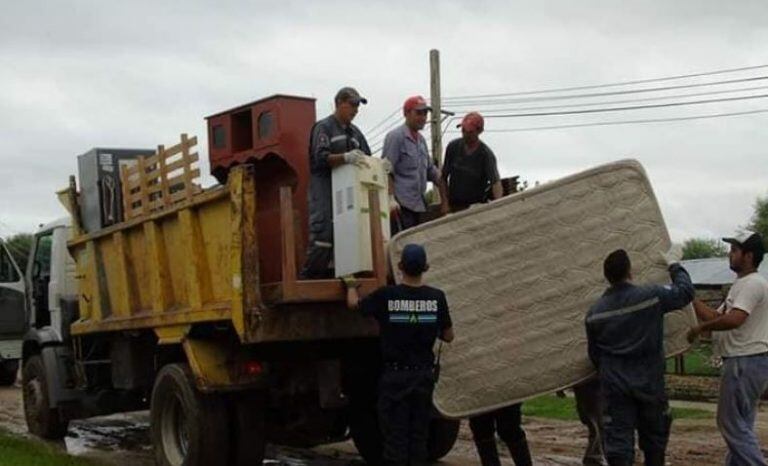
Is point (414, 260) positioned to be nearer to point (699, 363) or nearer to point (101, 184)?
point (101, 184)

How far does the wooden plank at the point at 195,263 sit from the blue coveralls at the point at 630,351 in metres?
2.75

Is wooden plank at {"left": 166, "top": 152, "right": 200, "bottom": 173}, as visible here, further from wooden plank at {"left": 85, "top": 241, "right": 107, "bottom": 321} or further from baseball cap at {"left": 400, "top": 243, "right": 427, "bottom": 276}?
baseball cap at {"left": 400, "top": 243, "right": 427, "bottom": 276}

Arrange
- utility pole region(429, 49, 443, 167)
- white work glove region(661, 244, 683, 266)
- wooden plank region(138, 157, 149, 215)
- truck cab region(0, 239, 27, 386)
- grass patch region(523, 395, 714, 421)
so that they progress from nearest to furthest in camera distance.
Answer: white work glove region(661, 244, 683, 266), wooden plank region(138, 157, 149, 215), grass patch region(523, 395, 714, 421), truck cab region(0, 239, 27, 386), utility pole region(429, 49, 443, 167)

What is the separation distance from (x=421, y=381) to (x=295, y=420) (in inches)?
65.8

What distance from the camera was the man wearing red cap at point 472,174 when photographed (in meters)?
A: 7.97

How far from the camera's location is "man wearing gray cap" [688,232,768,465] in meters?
6.47

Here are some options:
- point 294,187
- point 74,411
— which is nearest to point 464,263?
point 294,187

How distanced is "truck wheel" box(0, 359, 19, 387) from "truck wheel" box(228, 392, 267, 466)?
10924 mm

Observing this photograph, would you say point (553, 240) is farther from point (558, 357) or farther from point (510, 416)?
point (510, 416)

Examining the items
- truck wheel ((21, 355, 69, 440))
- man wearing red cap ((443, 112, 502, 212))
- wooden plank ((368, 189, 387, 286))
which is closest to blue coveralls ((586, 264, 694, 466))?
wooden plank ((368, 189, 387, 286))

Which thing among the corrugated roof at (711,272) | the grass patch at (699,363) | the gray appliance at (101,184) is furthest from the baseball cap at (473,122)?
the corrugated roof at (711,272)

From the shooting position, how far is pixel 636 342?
20.1 feet

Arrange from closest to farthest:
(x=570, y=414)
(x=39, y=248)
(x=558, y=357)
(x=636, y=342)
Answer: (x=636, y=342)
(x=558, y=357)
(x=39, y=248)
(x=570, y=414)

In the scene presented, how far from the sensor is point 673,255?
641 centimetres
